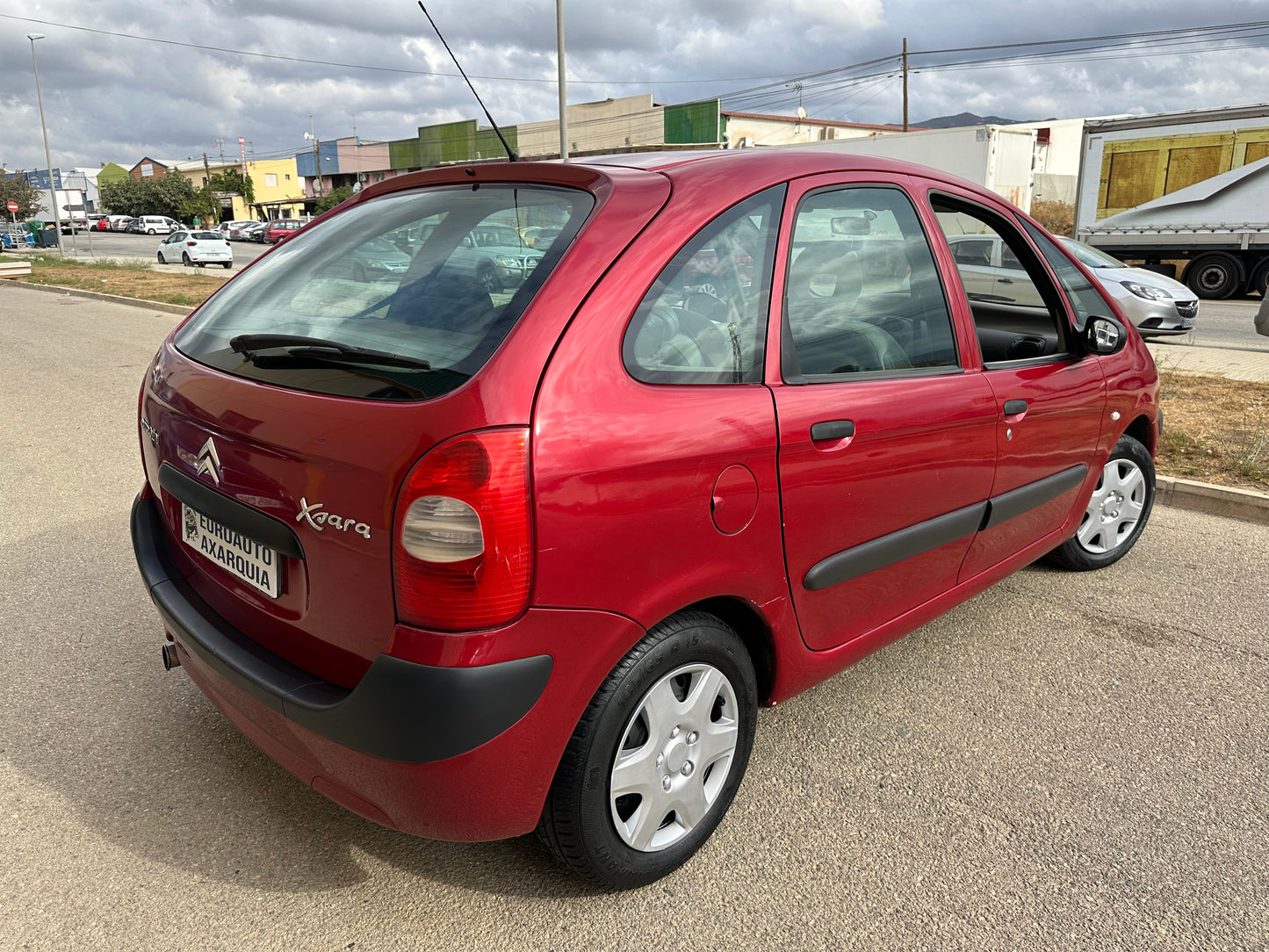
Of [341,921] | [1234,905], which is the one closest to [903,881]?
[1234,905]

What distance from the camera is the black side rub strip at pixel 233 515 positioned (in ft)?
6.49

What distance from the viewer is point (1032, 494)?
3160mm

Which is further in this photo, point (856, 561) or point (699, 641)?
point (856, 561)

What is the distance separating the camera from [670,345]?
2.04 m

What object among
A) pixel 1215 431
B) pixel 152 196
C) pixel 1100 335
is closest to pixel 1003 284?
pixel 1100 335

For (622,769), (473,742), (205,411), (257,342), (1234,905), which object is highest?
(257,342)

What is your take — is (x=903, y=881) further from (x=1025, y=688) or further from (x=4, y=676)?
(x=4, y=676)

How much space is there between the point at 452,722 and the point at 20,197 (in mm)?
68787

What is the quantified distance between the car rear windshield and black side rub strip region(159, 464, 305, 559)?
0.97 feet

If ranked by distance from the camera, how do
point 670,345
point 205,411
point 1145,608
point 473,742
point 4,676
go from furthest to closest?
1. point 1145,608
2. point 4,676
3. point 205,411
4. point 670,345
5. point 473,742

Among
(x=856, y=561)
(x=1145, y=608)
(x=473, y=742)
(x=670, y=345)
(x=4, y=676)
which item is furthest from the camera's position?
(x=1145, y=608)

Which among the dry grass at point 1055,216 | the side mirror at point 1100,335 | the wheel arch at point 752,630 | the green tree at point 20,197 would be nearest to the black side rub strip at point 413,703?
the wheel arch at point 752,630

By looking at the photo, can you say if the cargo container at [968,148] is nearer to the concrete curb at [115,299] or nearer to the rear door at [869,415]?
the concrete curb at [115,299]

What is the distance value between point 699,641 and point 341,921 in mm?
1043
